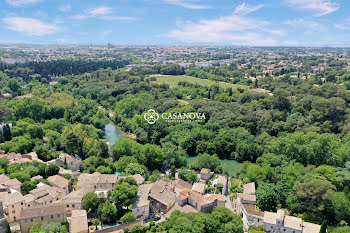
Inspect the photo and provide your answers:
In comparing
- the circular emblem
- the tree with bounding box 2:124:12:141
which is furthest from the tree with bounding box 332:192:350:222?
the tree with bounding box 2:124:12:141

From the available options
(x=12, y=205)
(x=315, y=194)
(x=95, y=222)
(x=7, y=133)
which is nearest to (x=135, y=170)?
(x=95, y=222)

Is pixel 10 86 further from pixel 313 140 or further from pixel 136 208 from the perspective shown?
pixel 313 140

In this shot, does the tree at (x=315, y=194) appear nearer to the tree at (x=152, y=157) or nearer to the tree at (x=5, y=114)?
the tree at (x=152, y=157)

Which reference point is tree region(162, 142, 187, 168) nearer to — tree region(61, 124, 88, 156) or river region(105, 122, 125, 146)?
tree region(61, 124, 88, 156)

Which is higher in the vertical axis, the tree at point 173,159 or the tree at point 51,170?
the tree at point 51,170

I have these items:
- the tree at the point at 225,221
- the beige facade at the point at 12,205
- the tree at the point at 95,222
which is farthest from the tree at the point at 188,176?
the beige facade at the point at 12,205
